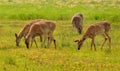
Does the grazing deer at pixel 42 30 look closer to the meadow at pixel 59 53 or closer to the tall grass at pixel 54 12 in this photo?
the meadow at pixel 59 53

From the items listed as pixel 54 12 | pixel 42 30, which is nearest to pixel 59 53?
pixel 42 30

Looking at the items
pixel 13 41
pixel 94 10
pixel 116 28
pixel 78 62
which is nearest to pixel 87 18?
pixel 94 10


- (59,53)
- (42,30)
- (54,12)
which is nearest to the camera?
(59,53)

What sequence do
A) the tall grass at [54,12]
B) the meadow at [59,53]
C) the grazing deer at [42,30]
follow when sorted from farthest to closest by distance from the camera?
the tall grass at [54,12], the grazing deer at [42,30], the meadow at [59,53]

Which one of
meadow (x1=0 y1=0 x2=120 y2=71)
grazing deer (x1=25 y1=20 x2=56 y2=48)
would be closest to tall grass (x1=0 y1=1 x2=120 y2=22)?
meadow (x1=0 y1=0 x2=120 y2=71)

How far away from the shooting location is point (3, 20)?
35.0 meters

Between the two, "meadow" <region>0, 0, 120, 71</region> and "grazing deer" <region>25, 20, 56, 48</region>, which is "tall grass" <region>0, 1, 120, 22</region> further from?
"grazing deer" <region>25, 20, 56, 48</region>

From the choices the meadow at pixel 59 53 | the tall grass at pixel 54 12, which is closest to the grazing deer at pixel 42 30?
the meadow at pixel 59 53

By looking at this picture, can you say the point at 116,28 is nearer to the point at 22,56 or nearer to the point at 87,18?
the point at 87,18

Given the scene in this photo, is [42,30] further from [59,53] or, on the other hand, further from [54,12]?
[54,12]

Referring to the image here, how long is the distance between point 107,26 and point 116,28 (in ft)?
27.6

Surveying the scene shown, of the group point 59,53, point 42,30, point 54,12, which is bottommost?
point 54,12

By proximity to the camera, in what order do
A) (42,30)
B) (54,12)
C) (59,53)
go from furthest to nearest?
(54,12)
(42,30)
(59,53)

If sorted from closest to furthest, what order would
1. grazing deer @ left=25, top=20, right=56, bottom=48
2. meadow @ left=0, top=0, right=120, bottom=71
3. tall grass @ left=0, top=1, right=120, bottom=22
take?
meadow @ left=0, top=0, right=120, bottom=71
grazing deer @ left=25, top=20, right=56, bottom=48
tall grass @ left=0, top=1, right=120, bottom=22
